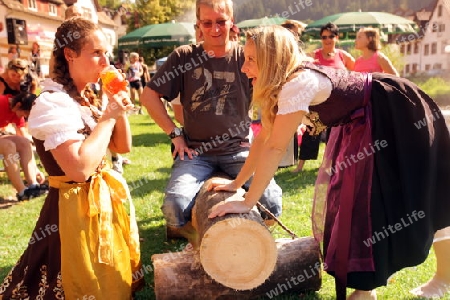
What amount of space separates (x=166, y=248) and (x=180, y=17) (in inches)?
1362

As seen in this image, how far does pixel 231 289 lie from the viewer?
110 inches

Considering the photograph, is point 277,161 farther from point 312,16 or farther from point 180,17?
point 180,17

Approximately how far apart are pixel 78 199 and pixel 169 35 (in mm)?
13017

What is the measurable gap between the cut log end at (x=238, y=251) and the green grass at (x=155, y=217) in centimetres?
68

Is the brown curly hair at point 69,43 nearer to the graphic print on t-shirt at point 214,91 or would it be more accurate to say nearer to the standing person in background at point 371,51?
the graphic print on t-shirt at point 214,91

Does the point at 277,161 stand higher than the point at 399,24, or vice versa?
the point at 399,24

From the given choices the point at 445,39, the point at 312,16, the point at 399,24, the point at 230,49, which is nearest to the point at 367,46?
the point at 230,49

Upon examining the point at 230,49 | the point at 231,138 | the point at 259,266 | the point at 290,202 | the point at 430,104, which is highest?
the point at 230,49

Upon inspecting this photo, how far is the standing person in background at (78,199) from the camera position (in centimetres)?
222

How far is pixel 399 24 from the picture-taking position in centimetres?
1286

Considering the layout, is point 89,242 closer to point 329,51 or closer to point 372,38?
point 329,51

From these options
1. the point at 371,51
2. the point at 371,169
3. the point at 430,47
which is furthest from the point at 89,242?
the point at 430,47

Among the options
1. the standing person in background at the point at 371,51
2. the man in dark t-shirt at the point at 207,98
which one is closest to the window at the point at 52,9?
the standing person in background at the point at 371,51

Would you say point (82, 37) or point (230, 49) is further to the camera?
point (230, 49)
